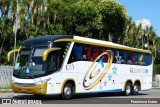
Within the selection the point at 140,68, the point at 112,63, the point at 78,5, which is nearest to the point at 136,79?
the point at 140,68

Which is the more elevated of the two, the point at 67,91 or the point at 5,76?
the point at 5,76

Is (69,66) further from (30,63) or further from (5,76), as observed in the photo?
(5,76)

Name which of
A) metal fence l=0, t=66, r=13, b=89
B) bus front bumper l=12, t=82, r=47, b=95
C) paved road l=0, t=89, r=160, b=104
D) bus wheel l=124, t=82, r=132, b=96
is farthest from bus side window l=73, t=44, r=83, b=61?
metal fence l=0, t=66, r=13, b=89

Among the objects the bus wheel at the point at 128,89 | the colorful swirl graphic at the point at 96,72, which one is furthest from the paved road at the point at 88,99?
the bus wheel at the point at 128,89

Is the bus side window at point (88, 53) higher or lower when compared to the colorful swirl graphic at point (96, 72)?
higher

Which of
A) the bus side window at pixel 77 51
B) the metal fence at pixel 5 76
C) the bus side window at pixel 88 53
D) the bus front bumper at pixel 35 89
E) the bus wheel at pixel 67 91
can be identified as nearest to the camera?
the bus front bumper at pixel 35 89

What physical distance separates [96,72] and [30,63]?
16.7 ft

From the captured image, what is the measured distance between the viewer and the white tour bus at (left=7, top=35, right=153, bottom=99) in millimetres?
20312

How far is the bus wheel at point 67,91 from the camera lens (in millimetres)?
21500

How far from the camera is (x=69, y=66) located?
21.7 m

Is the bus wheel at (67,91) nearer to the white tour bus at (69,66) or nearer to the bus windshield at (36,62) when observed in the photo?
the white tour bus at (69,66)

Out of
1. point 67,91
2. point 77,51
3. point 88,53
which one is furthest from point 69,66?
point 88,53

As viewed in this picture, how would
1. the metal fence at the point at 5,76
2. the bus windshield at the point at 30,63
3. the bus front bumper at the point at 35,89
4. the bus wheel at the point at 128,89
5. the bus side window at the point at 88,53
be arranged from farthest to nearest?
the metal fence at the point at 5,76, the bus wheel at the point at 128,89, the bus side window at the point at 88,53, the bus windshield at the point at 30,63, the bus front bumper at the point at 35,89

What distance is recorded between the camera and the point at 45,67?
20297mm
